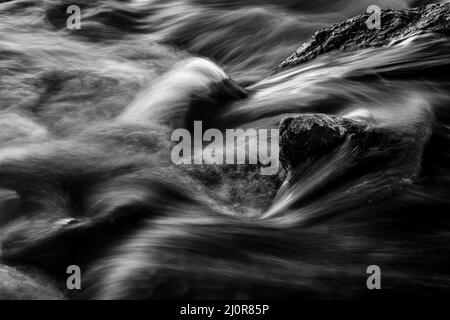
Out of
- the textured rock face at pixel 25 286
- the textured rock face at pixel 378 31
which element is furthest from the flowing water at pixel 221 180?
the textured rock face at pixel 378 31

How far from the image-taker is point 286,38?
8.68 meters

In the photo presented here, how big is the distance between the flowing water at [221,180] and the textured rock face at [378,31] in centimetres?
14

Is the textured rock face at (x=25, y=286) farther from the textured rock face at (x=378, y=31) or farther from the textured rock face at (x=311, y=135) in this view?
the textured rock face at (x=378, y=31)

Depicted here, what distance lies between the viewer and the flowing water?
4.21 meters

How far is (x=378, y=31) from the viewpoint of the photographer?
7301 mm

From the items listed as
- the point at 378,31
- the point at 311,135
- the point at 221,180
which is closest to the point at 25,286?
the point at 221,180

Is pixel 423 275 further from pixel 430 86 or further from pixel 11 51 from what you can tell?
pixel 11 51

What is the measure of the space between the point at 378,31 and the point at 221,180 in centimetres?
273

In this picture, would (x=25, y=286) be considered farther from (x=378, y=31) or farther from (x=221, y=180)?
(x=378, y=31)

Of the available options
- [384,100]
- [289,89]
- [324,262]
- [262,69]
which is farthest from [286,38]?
[324,262]

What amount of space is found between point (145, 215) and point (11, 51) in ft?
14.1

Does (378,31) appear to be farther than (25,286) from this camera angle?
Yes

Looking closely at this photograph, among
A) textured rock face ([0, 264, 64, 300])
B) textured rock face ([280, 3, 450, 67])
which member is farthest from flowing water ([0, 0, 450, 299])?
textured rock face ([280, 3, 450, 67])

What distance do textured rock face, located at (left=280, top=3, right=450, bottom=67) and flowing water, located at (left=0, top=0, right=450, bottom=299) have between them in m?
0.14
